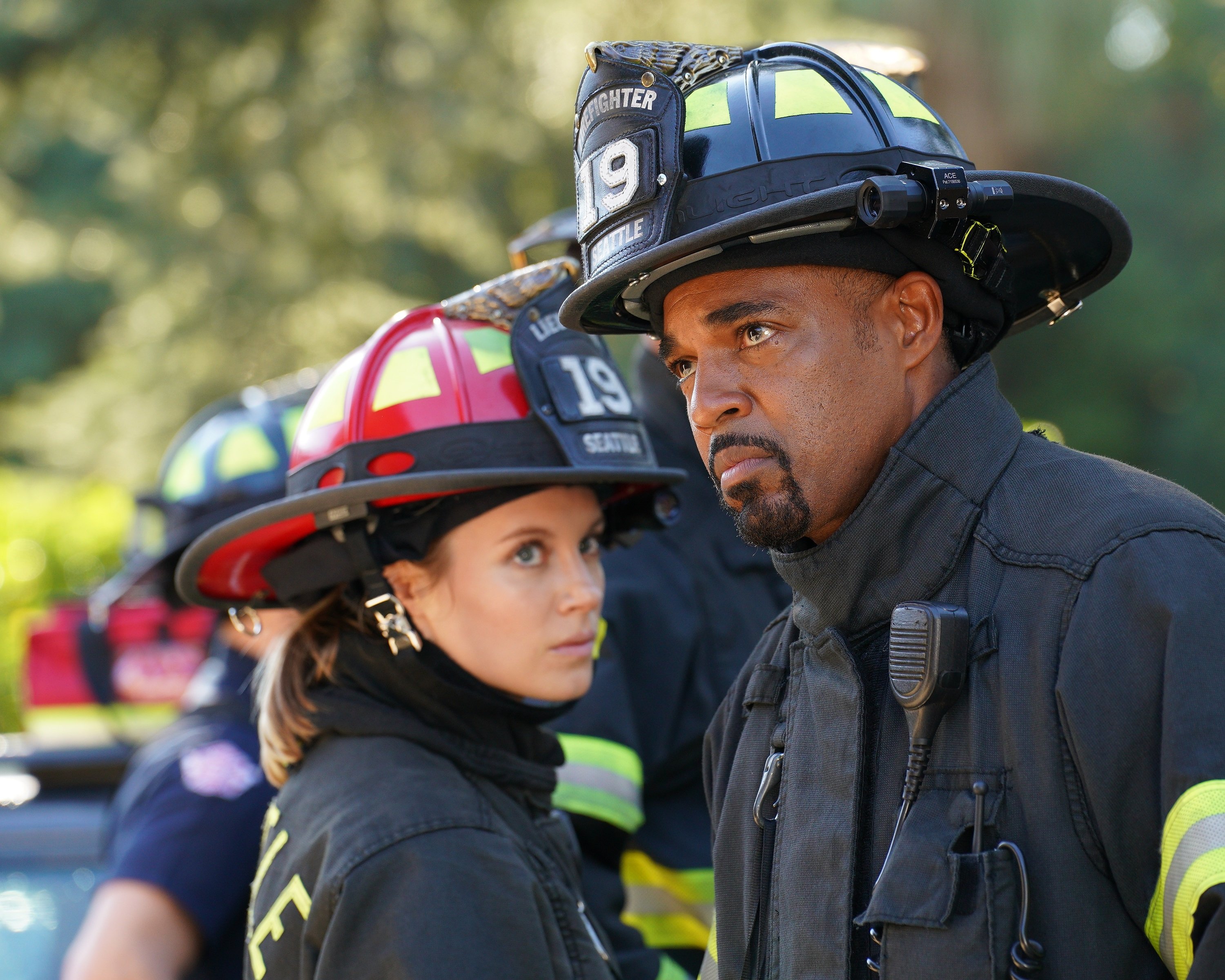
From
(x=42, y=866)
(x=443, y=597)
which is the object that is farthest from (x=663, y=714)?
(x=42, y=866)

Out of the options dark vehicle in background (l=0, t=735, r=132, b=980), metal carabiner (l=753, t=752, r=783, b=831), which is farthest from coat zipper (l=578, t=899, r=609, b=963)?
dark vehicle in background (l=0, t=735, r=132, b=980)

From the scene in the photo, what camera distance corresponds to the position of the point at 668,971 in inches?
113

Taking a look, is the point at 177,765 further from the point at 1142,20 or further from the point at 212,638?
the point at 1142,20

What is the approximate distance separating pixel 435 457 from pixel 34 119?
12.4 meters

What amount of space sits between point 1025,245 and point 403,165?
358 inches

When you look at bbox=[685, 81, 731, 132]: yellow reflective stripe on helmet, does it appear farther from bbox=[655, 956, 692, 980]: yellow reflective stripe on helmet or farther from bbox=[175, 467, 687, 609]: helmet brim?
bbox=[655, 956, 692, 980]: yellow reflective stripe on helmet

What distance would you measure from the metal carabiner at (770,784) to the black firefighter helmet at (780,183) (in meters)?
0.69

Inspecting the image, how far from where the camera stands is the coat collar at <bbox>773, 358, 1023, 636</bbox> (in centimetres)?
175

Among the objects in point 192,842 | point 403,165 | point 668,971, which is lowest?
point 668,971

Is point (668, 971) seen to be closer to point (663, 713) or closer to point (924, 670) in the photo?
point (663, 713)

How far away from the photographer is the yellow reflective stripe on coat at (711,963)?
207cm

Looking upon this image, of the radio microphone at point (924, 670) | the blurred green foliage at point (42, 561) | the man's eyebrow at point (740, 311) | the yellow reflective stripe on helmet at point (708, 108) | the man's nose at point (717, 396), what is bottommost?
the blurred green foliage at point (42, 561)

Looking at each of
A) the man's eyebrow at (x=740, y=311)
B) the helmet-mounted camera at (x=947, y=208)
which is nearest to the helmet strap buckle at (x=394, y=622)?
the man's eyebrow at (x=740, y=311)

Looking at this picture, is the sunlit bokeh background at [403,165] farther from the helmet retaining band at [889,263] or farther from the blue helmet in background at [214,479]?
the helmet retaining band at [889,263]
